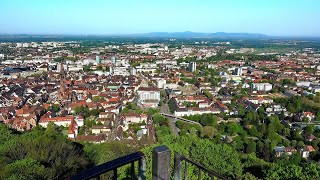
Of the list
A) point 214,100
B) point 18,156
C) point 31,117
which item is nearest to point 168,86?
point 214,100

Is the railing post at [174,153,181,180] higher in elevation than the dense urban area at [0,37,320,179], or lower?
higher

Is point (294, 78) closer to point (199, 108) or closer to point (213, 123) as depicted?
point (199, 108)

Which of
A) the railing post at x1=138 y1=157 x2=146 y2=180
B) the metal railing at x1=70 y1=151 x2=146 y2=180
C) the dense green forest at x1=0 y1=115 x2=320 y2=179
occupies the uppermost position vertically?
the metal railing at x1=70 y1=151 x2=146 y2=180

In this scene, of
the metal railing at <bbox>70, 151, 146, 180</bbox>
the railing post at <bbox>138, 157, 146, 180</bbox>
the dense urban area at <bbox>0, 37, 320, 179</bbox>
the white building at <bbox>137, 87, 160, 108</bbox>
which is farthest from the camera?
the white building at <bbox>137, 87, 160, 108</bbox>

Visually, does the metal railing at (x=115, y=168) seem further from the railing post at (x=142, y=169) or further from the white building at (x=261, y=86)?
the white building at (x=261, y=86)

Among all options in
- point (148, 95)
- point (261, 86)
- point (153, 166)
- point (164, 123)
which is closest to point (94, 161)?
point (164, 123)

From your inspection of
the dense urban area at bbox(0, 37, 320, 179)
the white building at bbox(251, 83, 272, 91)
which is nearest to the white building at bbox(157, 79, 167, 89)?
the dense urban area at bbox(0, 37, 320, 179)

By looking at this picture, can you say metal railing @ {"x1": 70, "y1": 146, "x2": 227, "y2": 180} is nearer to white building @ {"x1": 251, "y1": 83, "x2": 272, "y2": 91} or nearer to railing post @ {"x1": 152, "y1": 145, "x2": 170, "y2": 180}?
railing post @ {"x1": 152, "y1": 145, "x2": 170, "y2": 180}
